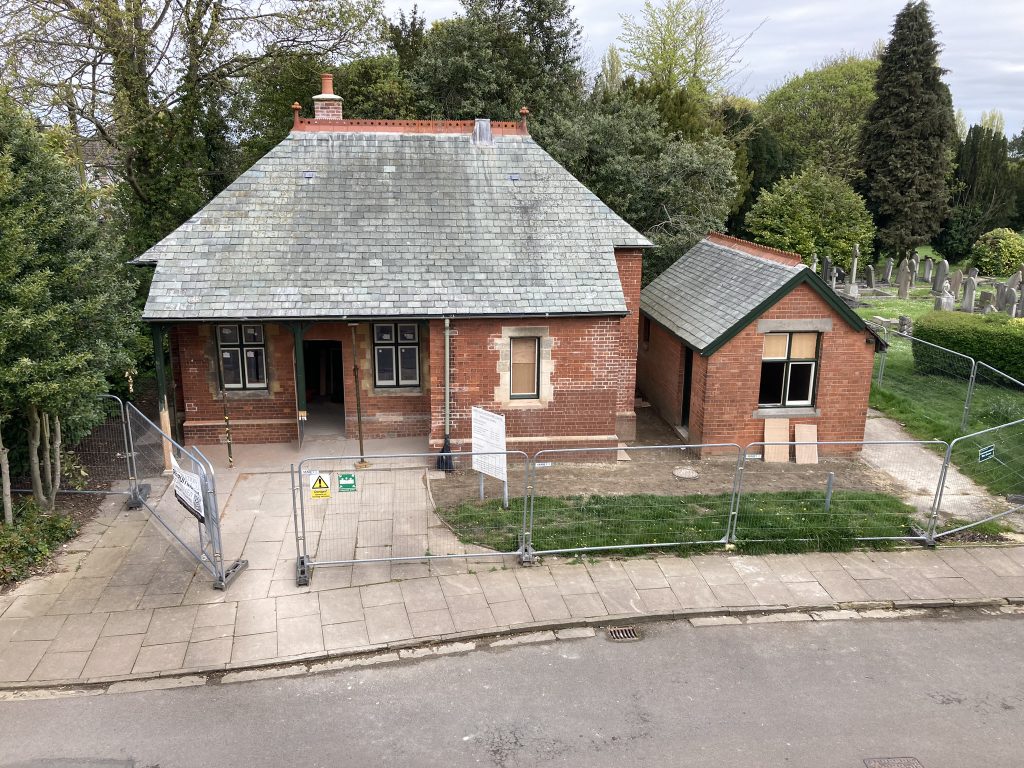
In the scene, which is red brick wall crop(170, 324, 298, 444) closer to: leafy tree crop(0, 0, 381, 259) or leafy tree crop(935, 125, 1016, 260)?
leafy tree crop(0, 0, 381, 259)

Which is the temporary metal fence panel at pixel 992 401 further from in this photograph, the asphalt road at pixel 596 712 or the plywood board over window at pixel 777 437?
the asphalt road at pixel 596 712

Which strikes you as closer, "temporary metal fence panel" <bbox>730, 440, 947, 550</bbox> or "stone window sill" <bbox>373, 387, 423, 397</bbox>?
"temporary metal fence panel" <bbox>730, 440, 947, 550</bbox>

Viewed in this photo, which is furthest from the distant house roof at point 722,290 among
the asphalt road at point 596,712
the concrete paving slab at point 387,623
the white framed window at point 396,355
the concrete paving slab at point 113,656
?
the concrete paving slab at point 113,656

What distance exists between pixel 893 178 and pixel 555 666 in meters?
39.9

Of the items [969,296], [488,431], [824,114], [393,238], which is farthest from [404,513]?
[824,114]

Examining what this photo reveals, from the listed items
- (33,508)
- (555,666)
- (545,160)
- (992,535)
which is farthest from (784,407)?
(33,508)

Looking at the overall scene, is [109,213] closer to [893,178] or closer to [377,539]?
[377,539]

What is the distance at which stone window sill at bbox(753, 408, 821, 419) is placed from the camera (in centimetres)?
1542

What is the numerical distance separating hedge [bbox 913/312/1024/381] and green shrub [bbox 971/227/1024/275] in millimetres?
20859

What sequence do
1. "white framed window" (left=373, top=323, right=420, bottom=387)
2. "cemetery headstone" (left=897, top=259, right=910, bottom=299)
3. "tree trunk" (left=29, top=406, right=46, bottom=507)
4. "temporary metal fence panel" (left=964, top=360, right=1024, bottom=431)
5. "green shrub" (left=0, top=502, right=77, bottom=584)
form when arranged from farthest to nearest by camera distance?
"cemetery headstone" (left=897, top=259, right=910, bottom=299) → "temporary metal fence panel" (left=964, top=360, right=1024, bottom=431) → "white framed window" (left=373, top=323, right=420, bottom=387) → "tree trunk" (left=29, top=406, right=46, bottom=507) → "green shrub" (left=0, top=502, right=77, bottom=584)

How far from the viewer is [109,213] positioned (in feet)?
63.1

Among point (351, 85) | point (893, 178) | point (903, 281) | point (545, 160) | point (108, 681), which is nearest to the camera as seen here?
point (108, 681)

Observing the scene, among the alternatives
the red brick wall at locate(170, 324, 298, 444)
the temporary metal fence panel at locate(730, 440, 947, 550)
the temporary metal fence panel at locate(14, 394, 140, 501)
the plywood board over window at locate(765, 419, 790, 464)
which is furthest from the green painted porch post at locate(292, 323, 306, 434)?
the plywood board over window at locate(765, 419, 790, 464)

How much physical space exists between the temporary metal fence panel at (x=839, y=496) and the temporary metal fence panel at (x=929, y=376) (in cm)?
373
